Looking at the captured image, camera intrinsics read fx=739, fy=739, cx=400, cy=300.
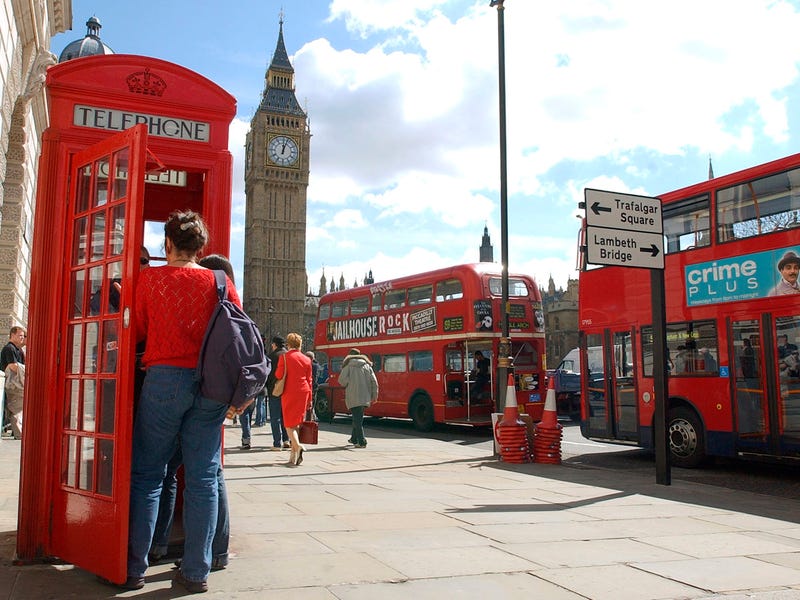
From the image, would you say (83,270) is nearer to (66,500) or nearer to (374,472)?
(66,500)

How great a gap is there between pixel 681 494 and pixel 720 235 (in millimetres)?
4117

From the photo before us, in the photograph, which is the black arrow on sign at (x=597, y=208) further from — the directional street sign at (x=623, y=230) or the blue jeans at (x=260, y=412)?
the blue jeans at (x=260, y=412)

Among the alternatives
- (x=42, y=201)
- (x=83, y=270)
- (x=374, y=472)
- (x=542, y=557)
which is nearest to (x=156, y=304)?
(x=83, y=270)

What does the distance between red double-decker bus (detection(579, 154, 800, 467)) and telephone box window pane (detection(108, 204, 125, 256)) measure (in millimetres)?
7422

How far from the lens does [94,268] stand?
4004 mm

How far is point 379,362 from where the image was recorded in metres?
19.0

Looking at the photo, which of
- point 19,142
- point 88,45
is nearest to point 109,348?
point 19,142

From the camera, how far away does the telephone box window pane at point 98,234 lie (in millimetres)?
3988

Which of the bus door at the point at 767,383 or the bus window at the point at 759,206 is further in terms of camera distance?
the bus window at the point at 759,206

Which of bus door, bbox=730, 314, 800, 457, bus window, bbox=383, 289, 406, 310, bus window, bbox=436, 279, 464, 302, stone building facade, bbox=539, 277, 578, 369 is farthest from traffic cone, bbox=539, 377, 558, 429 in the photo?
stone building facade, bbox=539, 277, 578, 369

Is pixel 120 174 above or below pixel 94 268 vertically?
above

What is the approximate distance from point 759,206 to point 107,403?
872 centimetres

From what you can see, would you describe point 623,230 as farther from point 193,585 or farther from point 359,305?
point 359,305

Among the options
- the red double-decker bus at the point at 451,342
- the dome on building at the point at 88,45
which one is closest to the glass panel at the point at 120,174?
the red double-decker bus at the point at 451,342
